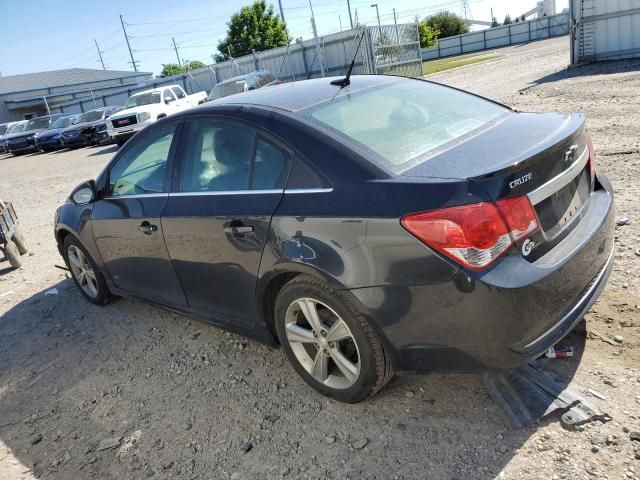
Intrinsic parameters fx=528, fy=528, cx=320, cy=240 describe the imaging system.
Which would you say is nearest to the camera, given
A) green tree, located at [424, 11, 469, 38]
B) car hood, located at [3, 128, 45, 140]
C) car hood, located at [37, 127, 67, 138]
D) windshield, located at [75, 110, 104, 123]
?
windshield, located at [75, 110, 104, 123]

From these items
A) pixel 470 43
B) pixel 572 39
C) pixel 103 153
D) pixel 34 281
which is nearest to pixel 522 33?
pixel 470 43

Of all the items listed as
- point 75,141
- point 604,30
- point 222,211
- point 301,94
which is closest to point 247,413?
point 222,211

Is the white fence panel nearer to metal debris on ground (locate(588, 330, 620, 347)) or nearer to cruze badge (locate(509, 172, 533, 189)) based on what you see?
metal debris on ground (locate(588, 330, 620, 347))

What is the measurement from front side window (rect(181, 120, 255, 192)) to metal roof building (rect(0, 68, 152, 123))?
45.2 m

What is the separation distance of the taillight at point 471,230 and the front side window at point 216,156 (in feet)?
4.01

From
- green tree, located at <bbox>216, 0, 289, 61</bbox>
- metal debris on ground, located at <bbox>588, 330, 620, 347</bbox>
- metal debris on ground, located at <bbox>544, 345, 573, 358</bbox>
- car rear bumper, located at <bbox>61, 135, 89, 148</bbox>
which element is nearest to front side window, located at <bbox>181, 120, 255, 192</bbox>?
metal debris on ground, located at <bbox>544, 345, 573, 358</bbox>

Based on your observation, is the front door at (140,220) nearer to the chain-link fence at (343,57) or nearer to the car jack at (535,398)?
the car jack at (535,398)

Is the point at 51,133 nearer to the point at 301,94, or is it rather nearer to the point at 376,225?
the point at 301,94

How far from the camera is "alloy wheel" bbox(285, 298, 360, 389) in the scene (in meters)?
2.78

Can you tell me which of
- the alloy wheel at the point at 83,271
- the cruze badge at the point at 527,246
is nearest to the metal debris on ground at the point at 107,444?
the alloy wheel at the point at 83,271

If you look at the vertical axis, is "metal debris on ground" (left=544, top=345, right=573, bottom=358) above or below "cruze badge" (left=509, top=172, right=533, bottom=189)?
below

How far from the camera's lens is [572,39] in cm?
1602

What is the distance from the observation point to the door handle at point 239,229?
2.95 metres

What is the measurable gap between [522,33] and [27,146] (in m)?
41.6
